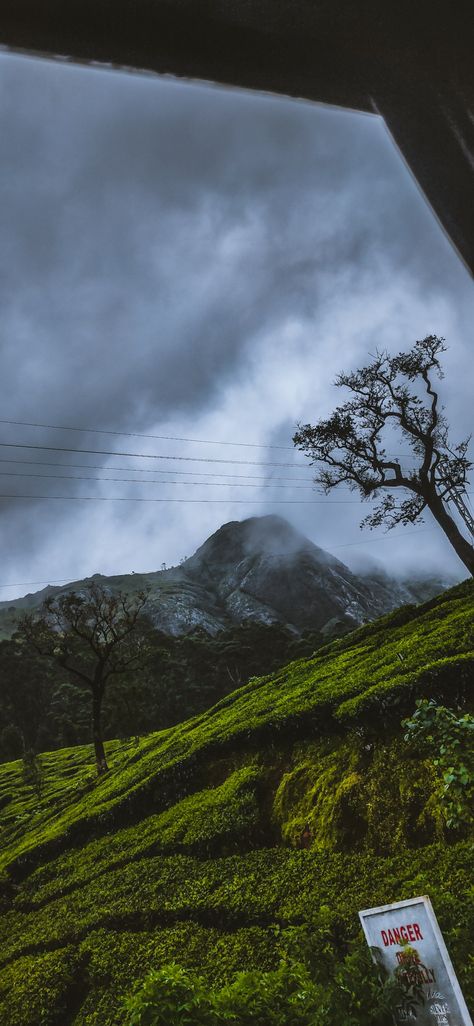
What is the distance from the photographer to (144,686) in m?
38.6

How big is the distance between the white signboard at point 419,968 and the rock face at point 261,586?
10010 cm

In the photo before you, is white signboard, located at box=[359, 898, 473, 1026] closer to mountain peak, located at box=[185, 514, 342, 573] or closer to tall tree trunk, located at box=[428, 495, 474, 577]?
tall tree trunk, located at box=[428, 495, 474, 577]

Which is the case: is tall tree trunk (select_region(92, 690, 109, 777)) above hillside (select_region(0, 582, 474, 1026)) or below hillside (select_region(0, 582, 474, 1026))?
above

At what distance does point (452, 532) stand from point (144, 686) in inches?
1069

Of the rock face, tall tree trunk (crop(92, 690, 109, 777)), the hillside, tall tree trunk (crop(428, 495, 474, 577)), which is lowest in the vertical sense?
the hillside

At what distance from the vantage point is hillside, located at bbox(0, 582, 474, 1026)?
5.76m

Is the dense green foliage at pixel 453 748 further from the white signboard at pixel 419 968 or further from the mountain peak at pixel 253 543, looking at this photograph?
the mountain peak at pixel 253 543

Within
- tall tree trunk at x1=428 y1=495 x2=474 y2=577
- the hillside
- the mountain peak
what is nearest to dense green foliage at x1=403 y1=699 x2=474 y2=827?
the hillside

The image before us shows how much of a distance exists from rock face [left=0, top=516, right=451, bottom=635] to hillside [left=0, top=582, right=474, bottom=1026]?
91625 millimetres

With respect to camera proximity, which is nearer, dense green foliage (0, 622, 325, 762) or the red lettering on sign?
the red lettering on sign

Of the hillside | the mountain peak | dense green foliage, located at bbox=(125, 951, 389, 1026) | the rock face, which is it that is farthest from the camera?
the mountain peak

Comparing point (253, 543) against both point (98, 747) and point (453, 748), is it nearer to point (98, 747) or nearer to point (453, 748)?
point (98, 747)

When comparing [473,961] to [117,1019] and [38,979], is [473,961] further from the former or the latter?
[38,979]

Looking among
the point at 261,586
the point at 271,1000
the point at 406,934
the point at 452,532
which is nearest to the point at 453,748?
the point at 406,934
